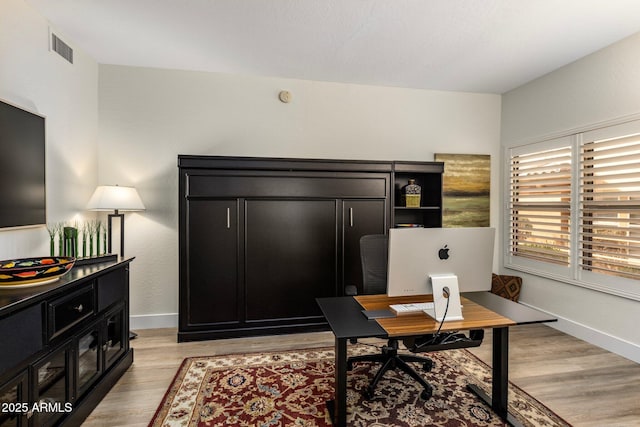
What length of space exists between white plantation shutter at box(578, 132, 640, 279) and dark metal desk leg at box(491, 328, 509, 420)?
5.66 ft

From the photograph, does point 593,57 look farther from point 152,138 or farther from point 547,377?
point 152,138

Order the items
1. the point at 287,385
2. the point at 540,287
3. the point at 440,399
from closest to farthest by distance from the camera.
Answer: the point at 440,399 → the point at 287,385 → the point at 540,287

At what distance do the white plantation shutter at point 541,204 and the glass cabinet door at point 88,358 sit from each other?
14.1 ft

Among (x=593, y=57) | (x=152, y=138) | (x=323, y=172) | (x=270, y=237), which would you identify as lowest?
(x=270, y=237)

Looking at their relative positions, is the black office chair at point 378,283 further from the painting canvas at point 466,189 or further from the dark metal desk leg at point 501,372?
the painting canvas at point 466,189

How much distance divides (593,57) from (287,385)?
4065 mm

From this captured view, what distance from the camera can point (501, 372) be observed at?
204cm

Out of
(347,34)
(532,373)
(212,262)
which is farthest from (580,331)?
(212,262)

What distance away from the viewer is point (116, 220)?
11.2 feet

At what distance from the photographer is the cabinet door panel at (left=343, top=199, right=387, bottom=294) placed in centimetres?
341

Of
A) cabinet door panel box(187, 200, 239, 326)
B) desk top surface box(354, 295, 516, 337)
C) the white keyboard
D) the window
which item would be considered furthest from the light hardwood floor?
the white keyboard

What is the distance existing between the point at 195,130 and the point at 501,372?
3.50 metres

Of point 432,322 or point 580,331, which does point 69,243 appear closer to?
point 432,322

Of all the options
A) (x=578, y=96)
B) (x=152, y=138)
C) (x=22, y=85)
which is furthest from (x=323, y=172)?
(x=578, y=96)
